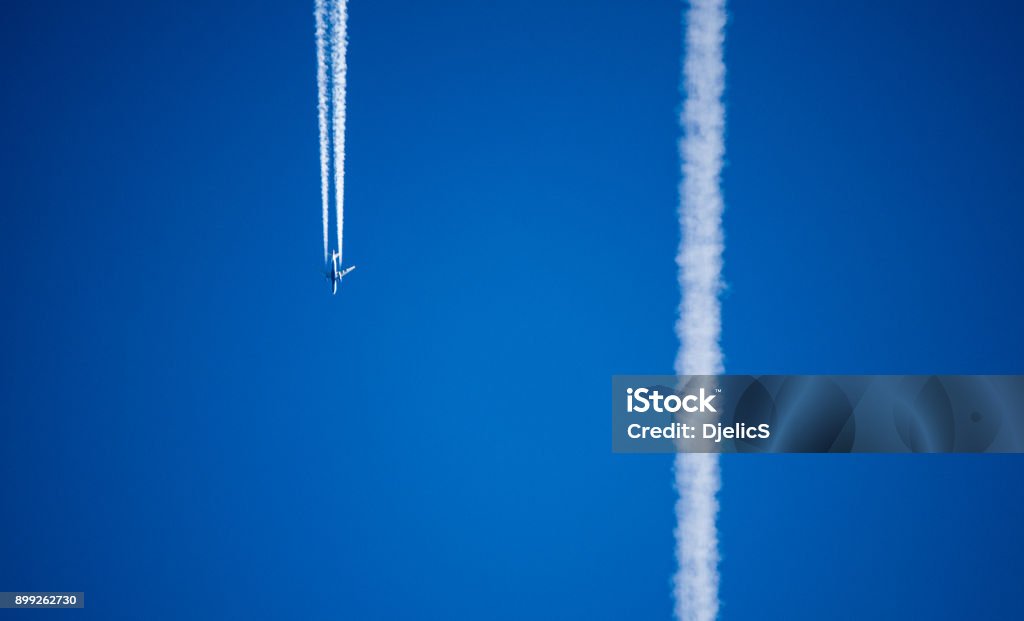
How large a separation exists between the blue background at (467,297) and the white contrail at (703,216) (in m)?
0.05

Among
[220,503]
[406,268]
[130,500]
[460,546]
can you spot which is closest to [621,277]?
[406,268]

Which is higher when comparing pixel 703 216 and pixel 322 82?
pixel 322 82

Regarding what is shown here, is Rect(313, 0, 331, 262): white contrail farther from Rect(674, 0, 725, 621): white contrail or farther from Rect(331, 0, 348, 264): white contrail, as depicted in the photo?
Rect(674, 0, 725, 621): white contrail

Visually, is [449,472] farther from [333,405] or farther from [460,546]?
[333,405]

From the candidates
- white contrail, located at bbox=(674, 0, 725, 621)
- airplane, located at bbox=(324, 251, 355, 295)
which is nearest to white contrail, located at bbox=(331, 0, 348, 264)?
airplane, located at bbox=(324, 251, 355, 295)

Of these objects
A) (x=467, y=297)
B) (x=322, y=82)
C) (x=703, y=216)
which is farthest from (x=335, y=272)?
(x=703, y=216)

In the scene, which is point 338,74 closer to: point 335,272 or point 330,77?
point 330,77

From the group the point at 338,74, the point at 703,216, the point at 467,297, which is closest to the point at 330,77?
the point at 338,74

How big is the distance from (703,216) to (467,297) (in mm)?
811

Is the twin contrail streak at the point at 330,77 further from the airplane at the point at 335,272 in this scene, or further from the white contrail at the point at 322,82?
the airplane at the point at 335,272

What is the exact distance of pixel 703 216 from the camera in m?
2.41

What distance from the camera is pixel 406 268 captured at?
94.7 inches

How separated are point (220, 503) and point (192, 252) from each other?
2.70 ft

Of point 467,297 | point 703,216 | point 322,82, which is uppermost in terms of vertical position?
point 322,82
